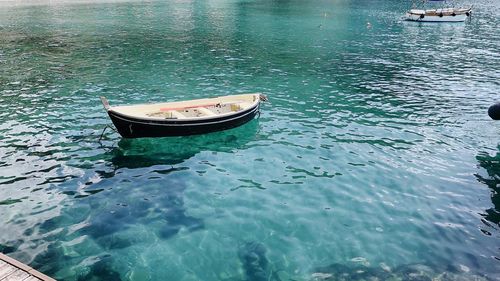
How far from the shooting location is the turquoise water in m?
13.8

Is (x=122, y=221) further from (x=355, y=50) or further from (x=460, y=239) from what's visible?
(x=355, y=50)

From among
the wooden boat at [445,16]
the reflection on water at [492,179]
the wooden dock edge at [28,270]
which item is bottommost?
the reflection on water at [492,179]

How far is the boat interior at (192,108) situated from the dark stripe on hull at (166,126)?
0.31 metres

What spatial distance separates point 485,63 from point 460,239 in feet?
116

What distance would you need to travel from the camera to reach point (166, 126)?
21578 millimetres

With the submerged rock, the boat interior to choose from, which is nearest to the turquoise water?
the submerged rock

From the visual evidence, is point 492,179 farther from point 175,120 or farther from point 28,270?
point 28,270

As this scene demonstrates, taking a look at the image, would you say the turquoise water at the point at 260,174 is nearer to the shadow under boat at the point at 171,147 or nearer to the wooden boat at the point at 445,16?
the shadow under boat at the point at 171,147

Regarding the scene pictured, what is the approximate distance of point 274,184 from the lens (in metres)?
18.4

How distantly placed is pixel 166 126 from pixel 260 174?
20.0ft

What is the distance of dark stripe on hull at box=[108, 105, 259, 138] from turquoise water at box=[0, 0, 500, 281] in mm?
652

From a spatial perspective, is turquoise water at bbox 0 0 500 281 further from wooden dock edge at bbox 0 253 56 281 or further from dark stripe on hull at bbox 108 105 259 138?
wooden dock edge at bbox 0 253 56 281

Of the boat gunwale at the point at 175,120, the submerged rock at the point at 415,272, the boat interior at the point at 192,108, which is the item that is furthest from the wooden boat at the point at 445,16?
the submerged rock at the point at 415,272

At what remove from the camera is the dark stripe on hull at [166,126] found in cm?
2089
